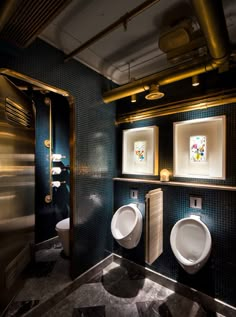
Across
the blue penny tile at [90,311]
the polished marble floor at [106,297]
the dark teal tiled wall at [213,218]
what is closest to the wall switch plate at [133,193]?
the dark teal tiled wall at [213,218]

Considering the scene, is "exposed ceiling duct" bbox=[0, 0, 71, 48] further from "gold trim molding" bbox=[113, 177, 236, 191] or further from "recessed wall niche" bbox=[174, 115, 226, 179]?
"gold trim molding" bbox=[113, 177, 236, 191]

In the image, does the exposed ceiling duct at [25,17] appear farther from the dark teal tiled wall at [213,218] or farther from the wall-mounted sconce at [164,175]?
the wall-mounted sconce at [164,175]

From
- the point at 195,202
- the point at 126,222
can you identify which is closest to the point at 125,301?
the point at 126,222

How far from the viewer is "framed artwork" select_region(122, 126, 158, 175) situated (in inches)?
84.8

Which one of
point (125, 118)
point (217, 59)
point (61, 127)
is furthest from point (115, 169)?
point (217, 59)

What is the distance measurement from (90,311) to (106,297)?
0.73ft

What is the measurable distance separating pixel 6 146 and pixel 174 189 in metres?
1.75

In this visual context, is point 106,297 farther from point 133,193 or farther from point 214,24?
point 214,24

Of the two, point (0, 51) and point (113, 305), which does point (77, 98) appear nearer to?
point (0, 51)

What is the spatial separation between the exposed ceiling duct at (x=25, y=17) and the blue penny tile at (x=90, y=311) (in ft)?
7.91

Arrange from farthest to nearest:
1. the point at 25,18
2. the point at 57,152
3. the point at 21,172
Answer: the point at 57,152, the point at 21,172, the point at 25,18

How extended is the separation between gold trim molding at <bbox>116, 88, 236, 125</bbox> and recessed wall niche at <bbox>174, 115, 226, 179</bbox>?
15 centimetres

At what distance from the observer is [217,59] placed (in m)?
1.32

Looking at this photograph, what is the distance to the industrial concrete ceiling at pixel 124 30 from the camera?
133 centimetres
